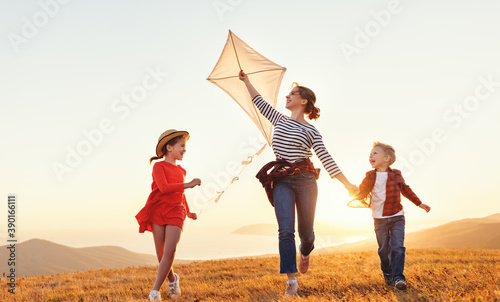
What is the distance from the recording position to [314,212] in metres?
5.93

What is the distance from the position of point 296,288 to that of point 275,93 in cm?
310

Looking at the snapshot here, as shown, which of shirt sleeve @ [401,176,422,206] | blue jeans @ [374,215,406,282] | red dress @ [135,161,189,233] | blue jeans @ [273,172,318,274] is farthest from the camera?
shirt sleeve @ [401,176,422,206]

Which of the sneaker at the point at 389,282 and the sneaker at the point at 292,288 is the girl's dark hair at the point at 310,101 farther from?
the sneaker at the point at 389,282

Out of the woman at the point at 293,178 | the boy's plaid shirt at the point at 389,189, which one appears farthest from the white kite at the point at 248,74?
the boy's plaid shirt at the point at 389,189

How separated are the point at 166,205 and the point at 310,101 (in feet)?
8.50

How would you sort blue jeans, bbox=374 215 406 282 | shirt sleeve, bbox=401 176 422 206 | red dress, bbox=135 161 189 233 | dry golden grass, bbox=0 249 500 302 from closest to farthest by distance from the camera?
dry golden grass, bbox=0 249 500 302
red dress, bbox=135 161 189 233
blue jeans, bbox=374 215 406 282
shirt sleeve, bbox=401 176 422 206

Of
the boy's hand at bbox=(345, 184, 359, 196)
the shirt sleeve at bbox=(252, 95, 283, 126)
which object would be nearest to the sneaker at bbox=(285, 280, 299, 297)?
the boy's hand at bbox=(345, 184, 359, 196)

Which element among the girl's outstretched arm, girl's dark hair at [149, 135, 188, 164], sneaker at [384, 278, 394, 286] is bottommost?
sneaker at [384, 278, 394, 286]

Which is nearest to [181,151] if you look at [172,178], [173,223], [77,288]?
[172,178]

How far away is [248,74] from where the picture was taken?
7.00 m

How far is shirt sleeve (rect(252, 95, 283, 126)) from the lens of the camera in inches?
244

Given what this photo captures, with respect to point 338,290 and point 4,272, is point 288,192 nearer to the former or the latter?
point 338,290

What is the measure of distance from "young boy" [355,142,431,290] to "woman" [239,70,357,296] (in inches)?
36.7

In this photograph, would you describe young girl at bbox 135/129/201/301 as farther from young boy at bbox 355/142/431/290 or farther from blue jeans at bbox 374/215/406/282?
blue jeans at bbox 374/215/406/282
